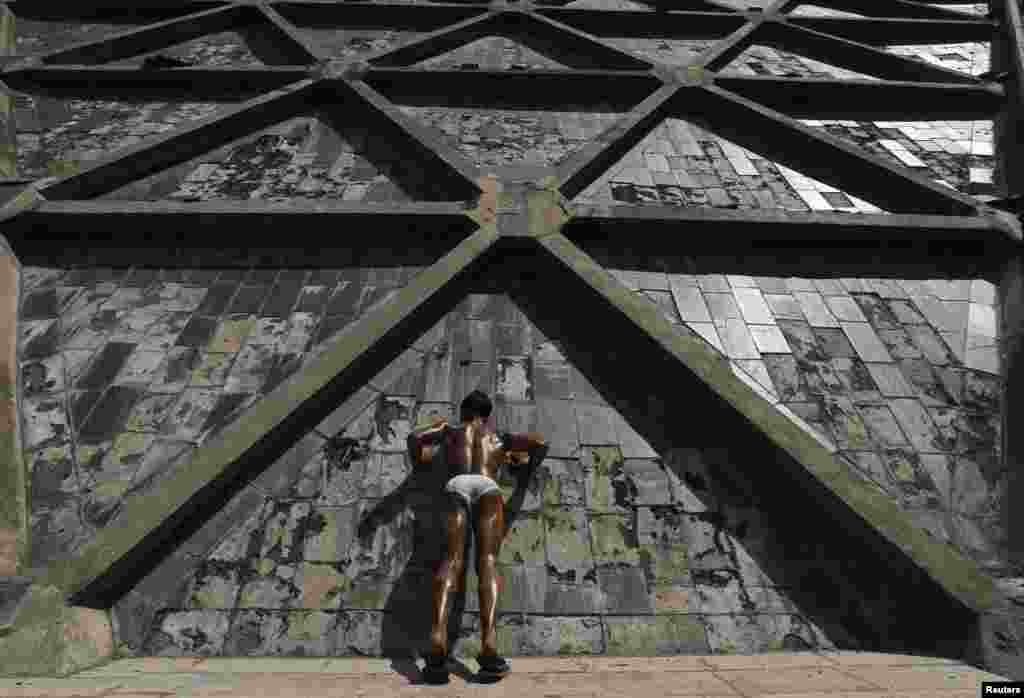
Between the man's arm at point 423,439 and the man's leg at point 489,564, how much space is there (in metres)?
0.96

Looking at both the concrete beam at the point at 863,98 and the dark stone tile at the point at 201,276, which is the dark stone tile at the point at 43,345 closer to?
the dark stone tile at the point at 201,276

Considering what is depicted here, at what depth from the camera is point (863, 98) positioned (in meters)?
11.4

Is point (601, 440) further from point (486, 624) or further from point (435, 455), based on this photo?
point (486, 624)

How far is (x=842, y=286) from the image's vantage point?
8188 millimetres

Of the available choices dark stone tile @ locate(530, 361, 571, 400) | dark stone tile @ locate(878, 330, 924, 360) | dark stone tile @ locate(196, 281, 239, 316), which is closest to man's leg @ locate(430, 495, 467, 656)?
dark stone tile @ locate(530, 361, 571, 400)

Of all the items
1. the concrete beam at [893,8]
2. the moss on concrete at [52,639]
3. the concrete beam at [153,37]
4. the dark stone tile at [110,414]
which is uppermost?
the concrete beam at [893,8]

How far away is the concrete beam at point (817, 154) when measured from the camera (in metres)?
9.03

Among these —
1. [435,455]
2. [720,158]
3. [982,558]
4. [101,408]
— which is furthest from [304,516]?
[720,158]

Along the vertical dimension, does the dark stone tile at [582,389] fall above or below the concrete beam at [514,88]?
below

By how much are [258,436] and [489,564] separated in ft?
9.17

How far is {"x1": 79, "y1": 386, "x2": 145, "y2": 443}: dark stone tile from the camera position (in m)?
6.42

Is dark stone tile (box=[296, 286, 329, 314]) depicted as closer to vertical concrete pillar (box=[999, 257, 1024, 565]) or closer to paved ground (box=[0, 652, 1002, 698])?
paved ground (box=[0, 652, 1002, 698])

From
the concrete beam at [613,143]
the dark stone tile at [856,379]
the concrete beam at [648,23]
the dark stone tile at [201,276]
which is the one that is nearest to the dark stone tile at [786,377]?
the dark stone tile at [856,379]

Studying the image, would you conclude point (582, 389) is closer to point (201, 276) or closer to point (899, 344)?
point (899, 344)
